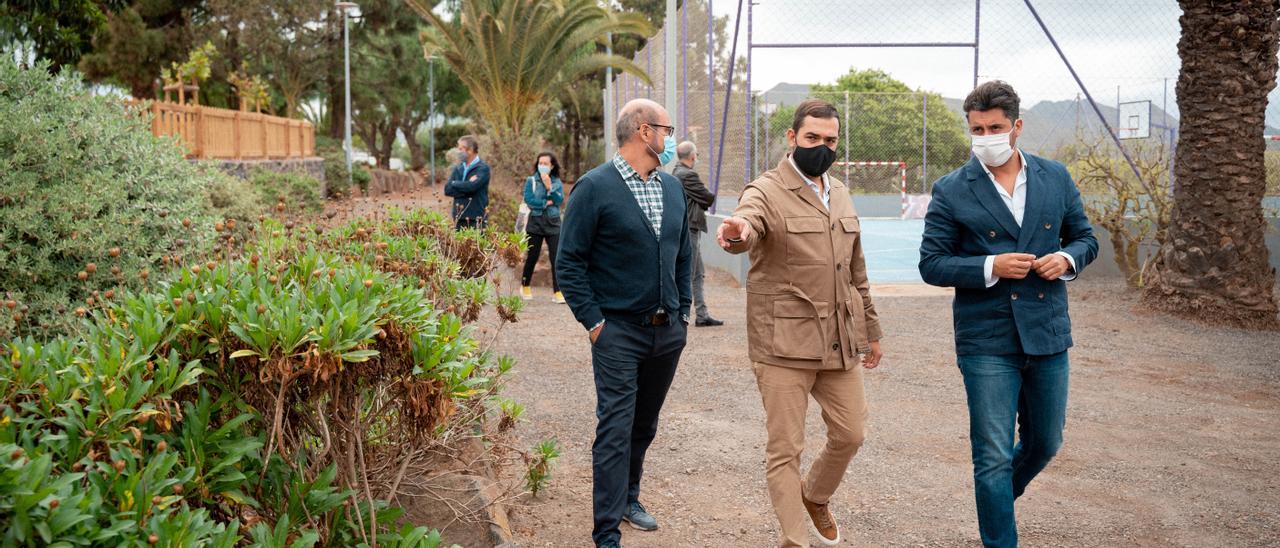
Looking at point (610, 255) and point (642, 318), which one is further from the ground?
point (610, 255)

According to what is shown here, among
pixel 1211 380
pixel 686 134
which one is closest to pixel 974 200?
pixel 1211 380

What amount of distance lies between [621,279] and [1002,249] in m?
1.43

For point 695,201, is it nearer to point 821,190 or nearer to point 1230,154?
point 1230,154

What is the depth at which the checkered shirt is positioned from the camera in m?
4.45

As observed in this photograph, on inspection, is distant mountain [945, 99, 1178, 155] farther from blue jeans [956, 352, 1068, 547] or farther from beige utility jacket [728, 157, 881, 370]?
blue jeans [956, 352, 1068, 547]

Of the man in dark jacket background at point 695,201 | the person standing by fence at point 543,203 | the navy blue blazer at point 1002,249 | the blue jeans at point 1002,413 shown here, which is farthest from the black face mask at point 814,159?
the person standing by fence at point 543,203

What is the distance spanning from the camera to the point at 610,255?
4418mm

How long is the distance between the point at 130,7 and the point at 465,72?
14704 millimetres

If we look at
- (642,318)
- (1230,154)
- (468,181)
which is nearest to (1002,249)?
(642,318)

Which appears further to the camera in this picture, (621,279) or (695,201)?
(695,201)

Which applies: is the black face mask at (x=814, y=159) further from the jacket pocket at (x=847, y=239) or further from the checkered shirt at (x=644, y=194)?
the checkered shirt at (x=644, y=194)

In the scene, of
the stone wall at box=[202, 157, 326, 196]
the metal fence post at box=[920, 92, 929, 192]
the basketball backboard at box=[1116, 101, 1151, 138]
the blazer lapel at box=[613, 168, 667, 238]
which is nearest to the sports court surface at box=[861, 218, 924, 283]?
the metal fence post at box=[920, 92, 929, 192]

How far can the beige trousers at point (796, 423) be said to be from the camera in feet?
13.8

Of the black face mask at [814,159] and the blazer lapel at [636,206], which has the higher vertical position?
the black face mask at [814,159]
